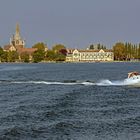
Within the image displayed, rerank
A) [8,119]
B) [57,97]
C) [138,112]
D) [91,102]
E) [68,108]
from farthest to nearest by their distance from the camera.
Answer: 1. [57,97]
2. [91,102]
3. [68,108]
4. [138,112]
5. [8,119]

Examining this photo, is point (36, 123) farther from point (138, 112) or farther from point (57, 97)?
point (57, 97)

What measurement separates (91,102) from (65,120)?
12502 mm

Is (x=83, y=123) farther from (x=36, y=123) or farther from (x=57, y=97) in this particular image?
(x=57, y=97)

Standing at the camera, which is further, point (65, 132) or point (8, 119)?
point (8, 119)

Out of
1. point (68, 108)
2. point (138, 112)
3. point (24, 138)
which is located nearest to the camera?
point (24, 138)

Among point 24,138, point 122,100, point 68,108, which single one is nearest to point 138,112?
point 68,108

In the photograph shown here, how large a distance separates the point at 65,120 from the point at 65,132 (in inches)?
183

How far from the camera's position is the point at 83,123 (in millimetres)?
35094

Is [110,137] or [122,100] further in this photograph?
[122,100]

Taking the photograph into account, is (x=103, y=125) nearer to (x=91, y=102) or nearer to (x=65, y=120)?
(x=65, y=120)

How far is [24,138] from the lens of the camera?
2984 centimetres

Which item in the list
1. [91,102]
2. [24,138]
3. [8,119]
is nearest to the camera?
[24,138]

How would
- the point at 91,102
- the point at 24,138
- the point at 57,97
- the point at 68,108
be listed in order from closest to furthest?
the point at 24,138 < the point at 68,108 < the point at 91,102 < the point at 57,97

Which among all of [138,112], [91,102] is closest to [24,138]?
[138,112]
